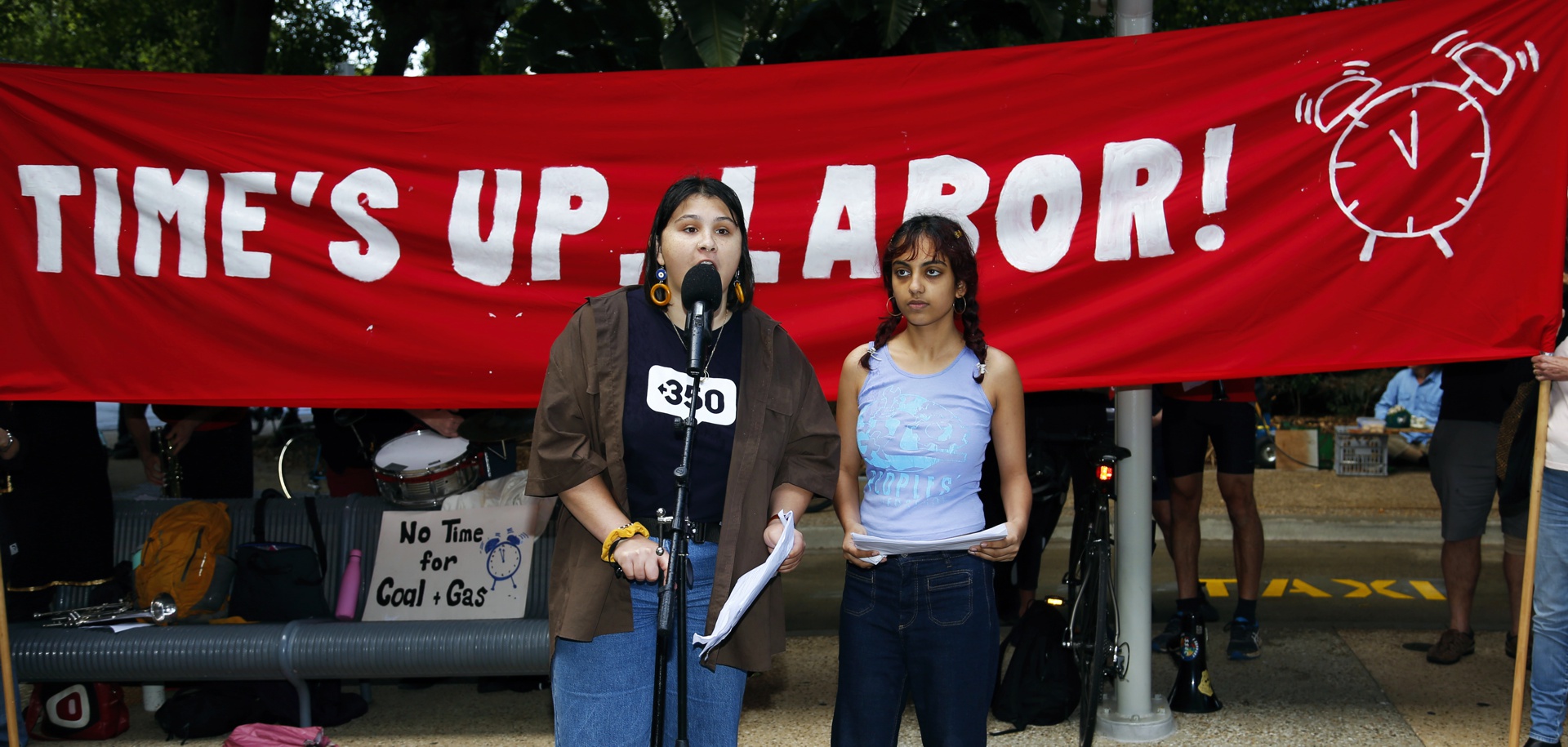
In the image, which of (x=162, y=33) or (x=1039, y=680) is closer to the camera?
(x=1039, y=680)

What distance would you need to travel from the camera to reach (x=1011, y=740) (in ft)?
16.5

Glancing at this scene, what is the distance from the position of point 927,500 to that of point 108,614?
3886 mm

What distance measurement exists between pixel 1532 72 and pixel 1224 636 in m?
3.28

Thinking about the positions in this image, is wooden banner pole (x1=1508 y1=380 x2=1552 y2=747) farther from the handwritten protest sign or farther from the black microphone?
the handwritten protest sign

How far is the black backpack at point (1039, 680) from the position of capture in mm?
5066

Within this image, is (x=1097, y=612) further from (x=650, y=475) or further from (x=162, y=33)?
(x=162, y=33)

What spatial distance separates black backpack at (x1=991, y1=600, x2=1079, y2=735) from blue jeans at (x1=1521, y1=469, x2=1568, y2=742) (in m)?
1.65

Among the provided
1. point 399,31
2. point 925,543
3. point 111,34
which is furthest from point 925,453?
point 111,34

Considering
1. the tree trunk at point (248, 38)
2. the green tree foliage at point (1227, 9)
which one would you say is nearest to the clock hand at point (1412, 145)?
the tree trunk at point (248, 38)

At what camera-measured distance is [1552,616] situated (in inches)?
179

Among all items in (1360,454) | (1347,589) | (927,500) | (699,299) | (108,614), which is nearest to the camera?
(699,299)

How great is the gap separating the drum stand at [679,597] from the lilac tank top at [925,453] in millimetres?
862

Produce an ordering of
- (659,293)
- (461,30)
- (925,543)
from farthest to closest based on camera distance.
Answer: (461,30), (925,543), (659,293)

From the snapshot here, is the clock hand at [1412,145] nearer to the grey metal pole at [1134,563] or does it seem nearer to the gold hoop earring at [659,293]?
the grey metal pole at [1134,563]
